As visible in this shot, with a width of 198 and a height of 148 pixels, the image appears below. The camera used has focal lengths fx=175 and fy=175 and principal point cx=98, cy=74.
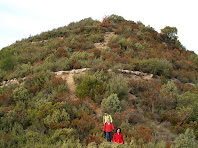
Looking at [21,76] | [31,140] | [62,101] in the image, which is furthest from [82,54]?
[31,140]

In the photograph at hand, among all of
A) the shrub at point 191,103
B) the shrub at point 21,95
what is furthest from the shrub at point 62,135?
the shrub at point 191,103

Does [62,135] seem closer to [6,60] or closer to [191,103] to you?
[191,103]

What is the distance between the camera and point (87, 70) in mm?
11047

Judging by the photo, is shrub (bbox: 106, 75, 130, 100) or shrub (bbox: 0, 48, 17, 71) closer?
shrub (bbox: 106, 75, 130, 100)

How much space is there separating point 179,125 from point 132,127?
95.8 inches

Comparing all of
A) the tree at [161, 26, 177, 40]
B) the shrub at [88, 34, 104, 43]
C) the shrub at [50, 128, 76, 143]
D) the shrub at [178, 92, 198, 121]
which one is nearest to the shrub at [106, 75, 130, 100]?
the shrub at [178, 92, 198, 121]

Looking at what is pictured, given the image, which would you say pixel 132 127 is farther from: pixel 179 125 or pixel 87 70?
pixel 87 70

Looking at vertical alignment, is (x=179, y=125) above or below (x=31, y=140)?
below

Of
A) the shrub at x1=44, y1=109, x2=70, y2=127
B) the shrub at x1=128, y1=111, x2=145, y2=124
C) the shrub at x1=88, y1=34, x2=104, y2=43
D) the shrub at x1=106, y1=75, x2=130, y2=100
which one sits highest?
the shrub at x1=88, y1=34, x2=104, y2=43

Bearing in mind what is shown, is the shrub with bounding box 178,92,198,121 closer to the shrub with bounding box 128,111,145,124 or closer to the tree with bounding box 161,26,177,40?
the shrub with bounding box 128,111,145,124

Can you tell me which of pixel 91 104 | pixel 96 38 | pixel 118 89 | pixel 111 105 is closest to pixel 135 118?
pixel 111 105

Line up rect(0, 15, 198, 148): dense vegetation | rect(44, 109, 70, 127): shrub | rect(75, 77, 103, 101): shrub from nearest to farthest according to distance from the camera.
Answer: rect(0, 15, 198, 148): dense vegetation, rect(44, 109, 70, 127): shrub, rect(75, 77, 103, 101): shrub

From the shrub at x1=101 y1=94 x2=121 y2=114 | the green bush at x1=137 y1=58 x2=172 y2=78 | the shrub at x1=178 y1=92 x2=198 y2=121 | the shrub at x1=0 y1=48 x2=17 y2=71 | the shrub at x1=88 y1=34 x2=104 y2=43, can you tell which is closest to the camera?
the shrub at x1=101 y1=94 x2=121 y2=114

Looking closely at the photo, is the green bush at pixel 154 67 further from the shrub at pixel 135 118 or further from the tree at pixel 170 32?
the tree at pixel 170 32
